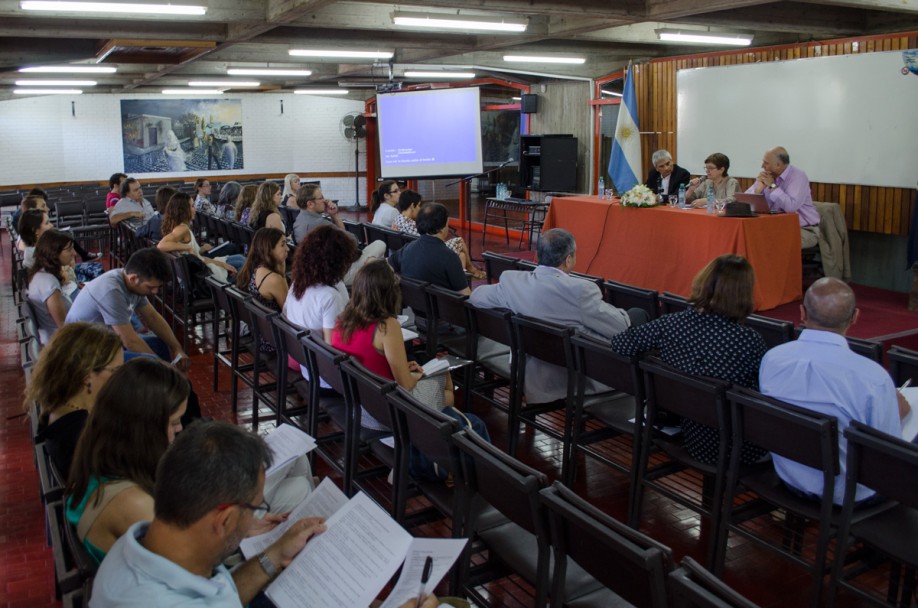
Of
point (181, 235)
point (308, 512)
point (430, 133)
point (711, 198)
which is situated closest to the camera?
point (308, 512)

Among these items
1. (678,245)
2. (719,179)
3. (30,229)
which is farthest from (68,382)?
(719,179)

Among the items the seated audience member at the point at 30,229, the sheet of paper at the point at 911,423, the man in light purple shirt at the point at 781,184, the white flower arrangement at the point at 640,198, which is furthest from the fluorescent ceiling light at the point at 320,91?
the sheet of paper at the point at 911,423

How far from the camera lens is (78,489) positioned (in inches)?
80.4

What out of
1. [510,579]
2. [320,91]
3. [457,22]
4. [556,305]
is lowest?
[510,579]

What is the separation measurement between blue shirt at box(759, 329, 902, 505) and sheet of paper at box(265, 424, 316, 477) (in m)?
1.69

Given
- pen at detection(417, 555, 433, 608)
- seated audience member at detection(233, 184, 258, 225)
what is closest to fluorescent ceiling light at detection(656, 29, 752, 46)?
seated audience member at detection(233, 184, 258, 225)

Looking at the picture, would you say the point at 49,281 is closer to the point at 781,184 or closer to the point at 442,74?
the point at 781,184

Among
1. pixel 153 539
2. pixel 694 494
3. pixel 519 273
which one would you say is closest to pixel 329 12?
pixel 519 273

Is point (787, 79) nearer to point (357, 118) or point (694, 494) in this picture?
point (694, 494)

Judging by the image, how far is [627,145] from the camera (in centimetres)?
1154

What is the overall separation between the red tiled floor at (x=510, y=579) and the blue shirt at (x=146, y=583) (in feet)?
3.56

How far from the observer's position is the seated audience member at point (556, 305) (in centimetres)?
412

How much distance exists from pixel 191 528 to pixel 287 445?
961mm

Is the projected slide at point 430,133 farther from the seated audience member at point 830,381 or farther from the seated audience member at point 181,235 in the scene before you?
the seated audience member at point 830,381
